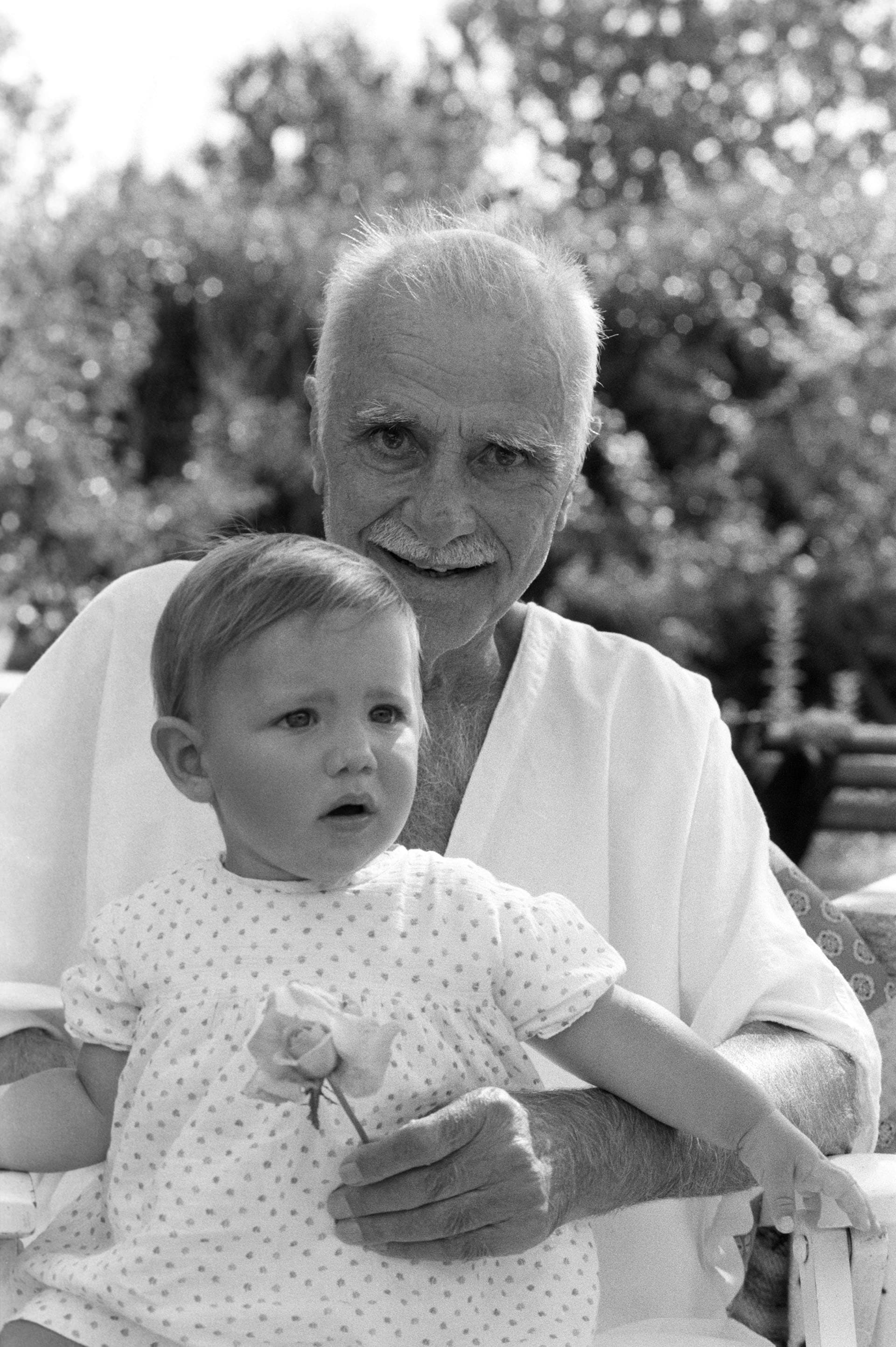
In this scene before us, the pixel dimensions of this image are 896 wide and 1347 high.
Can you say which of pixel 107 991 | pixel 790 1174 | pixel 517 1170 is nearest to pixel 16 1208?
pixel 107 991

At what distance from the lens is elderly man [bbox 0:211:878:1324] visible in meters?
2.31

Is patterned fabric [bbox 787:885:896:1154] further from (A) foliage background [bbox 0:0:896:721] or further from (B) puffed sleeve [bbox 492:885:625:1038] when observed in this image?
(A) foliage background [bbox 0:0:896:721]

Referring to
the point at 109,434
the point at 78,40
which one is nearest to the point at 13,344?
the point at 109,434

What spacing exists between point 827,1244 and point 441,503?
1.05 meters

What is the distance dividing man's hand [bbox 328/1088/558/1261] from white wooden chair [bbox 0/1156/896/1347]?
0.99 ft

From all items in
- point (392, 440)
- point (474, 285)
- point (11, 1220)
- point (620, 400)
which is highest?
point (474, 285)

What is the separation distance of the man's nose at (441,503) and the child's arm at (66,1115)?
2.71 feet

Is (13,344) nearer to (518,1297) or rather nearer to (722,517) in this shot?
(722,517)

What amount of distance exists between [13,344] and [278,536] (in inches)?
286

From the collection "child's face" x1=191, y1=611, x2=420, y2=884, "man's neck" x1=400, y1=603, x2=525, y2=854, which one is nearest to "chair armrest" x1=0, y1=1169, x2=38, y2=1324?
"child's face" x1=191, y1=611, x2=420, y2=884

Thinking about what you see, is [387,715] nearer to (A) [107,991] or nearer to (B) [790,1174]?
(A) [107,991]

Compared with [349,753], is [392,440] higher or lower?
higher

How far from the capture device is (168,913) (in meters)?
1.86

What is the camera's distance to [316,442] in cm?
259
